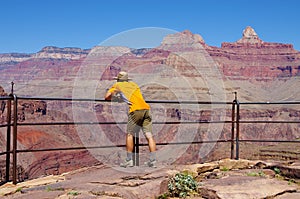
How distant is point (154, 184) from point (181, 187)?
1.06 ft

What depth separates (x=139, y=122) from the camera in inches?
223

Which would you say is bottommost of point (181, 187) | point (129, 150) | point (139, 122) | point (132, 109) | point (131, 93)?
point (181, 187)

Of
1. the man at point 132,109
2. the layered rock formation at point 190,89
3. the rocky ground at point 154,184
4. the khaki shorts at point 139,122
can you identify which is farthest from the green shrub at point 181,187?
the layered rock formation at point 190,89

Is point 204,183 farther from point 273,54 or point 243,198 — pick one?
point 273,54

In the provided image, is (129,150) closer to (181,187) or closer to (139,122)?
(139,122)

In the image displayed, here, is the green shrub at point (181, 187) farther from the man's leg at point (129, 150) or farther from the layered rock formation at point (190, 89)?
the layered rock formation at point (190, 89)

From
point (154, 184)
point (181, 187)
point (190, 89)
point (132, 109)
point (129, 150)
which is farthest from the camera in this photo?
point (190, 89)

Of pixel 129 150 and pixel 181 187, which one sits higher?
pixel 129 150

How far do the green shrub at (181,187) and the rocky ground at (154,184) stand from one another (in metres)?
0.08

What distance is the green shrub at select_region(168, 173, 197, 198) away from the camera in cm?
450

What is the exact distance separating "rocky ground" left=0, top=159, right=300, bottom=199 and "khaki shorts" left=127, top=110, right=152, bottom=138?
1.73ft

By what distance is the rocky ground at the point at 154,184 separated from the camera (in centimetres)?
427

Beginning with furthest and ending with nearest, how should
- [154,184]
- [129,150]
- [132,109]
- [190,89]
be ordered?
[190,89]
[129,150]
[132,109]
[154,184]

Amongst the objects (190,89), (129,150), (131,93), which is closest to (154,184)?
(129,150)
